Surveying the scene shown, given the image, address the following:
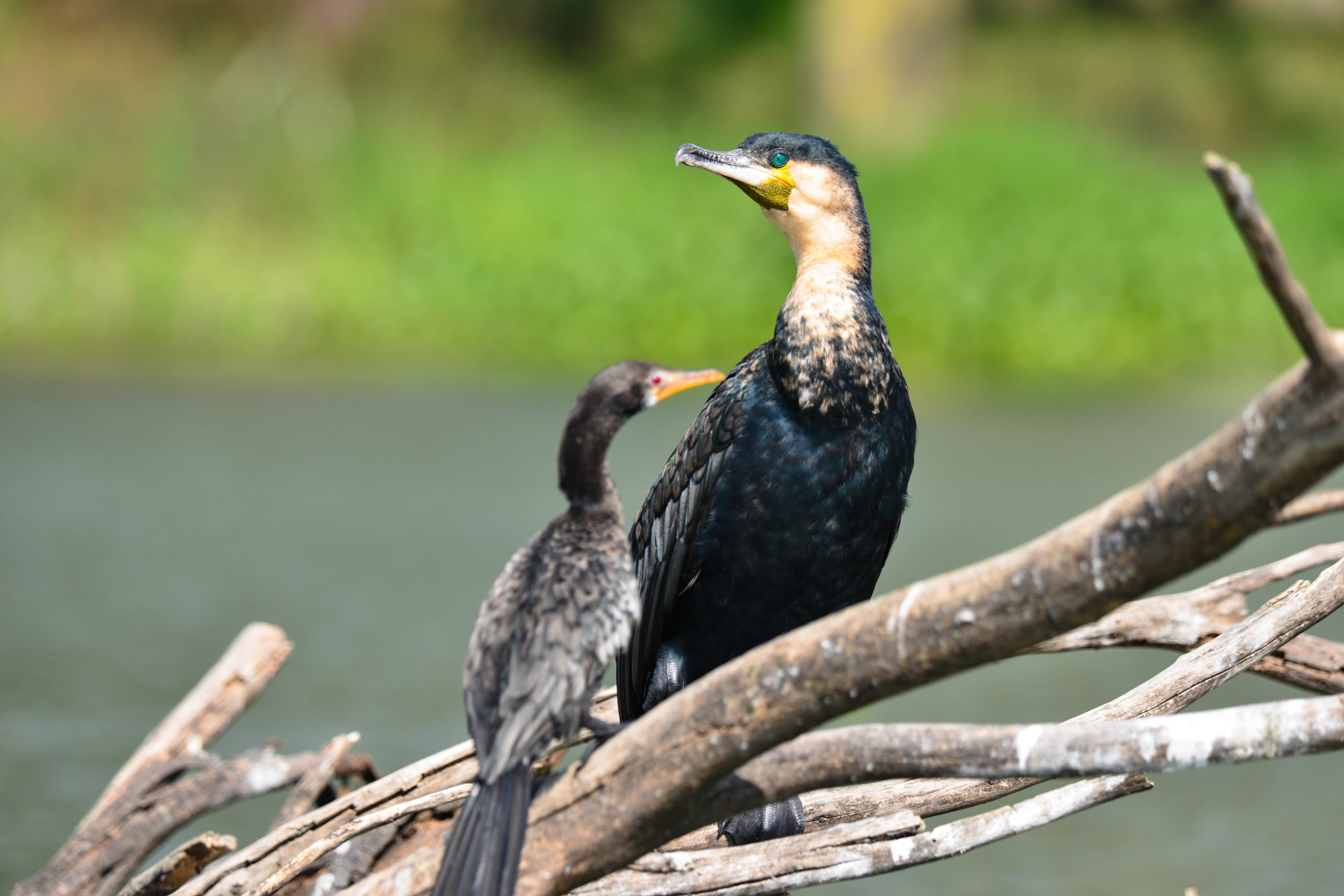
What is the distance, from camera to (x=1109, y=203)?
9375 millimetres

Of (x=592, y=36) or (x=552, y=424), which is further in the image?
(x=592, y=36)

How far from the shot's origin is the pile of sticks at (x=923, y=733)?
123 centimetres

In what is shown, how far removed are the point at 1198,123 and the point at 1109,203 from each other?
3844mm

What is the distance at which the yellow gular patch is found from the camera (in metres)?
2.21

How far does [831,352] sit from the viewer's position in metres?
2.14

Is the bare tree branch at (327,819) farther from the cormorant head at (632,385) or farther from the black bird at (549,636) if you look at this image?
the cormorant head at (632,385)

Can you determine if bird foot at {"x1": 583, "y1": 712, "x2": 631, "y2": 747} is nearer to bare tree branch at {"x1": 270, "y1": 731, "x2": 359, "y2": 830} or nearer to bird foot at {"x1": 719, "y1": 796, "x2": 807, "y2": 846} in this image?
bird foot at {"x1": 719, "y1": 796, "x2": 807, "y2": 846}

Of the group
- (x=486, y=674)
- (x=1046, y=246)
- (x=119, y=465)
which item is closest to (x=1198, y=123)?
(x=1046, y=246)

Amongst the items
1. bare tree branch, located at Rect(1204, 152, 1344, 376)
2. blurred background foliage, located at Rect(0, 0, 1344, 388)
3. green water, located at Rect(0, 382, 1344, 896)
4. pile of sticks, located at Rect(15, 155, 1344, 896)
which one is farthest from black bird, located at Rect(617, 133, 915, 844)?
blurred background foliage, located at Rect(0, 0, 1344, 388)

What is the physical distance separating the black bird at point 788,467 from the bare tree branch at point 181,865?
2.15 feet

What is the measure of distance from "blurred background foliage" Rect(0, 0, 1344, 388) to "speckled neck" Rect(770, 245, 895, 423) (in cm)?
559

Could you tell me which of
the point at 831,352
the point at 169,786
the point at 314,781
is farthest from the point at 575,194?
the point at 831,352

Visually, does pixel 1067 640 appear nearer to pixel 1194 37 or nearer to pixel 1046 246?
pixel 1046 246

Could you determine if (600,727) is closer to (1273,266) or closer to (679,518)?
(679,518)
